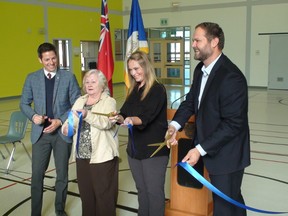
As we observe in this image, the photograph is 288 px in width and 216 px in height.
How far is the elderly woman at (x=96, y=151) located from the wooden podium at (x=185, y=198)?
66 cm

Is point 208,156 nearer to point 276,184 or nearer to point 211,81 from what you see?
point 211,81

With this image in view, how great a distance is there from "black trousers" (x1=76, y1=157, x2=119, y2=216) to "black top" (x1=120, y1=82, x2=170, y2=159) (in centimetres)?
26

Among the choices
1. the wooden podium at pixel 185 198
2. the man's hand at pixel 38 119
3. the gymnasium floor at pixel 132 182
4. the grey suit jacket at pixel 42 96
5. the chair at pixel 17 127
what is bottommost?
the gymnasium floor at pixel 132 182

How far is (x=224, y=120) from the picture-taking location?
2191 mm

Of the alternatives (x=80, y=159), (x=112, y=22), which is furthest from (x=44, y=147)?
(x=112, y=22)

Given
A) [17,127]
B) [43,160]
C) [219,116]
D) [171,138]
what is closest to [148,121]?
[171,138]

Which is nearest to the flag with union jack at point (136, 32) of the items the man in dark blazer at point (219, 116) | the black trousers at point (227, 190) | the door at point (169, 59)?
the man in dark blazer at point (219, 116)

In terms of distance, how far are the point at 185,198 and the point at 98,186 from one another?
915mm

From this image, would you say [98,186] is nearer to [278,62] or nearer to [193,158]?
[193,158]

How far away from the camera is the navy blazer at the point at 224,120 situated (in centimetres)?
216

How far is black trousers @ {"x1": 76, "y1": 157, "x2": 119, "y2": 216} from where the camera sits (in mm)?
2826

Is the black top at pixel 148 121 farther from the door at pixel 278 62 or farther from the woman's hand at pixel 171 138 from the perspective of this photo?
the door at pixel 278 62

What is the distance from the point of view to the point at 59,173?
3.29m

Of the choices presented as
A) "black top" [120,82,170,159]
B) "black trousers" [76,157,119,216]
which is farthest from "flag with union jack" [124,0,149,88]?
"black trousers" [76,157,119,216]
